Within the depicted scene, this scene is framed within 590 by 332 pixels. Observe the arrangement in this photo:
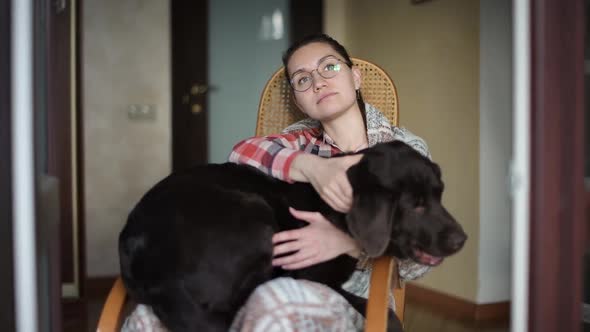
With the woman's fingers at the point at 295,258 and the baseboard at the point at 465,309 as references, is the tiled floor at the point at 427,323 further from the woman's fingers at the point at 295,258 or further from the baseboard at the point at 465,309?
the woman's fingers at the point at 295,258

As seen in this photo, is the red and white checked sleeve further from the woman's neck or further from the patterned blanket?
the patterned blanket

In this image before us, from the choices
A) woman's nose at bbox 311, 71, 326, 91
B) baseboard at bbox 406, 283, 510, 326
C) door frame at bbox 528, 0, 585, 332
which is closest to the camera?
door frame at bbox 528, 0, 585, 332

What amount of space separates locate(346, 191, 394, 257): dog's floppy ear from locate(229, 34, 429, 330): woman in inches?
1.8

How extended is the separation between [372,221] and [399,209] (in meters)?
0.09

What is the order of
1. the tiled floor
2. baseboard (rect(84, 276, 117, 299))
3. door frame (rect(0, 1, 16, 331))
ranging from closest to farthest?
door frame (rect(0, 1, 16, 331)), the tiled floor, baseboard (rect(84, 276, 117, 299))

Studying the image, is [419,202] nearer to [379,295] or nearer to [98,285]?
[379,295]

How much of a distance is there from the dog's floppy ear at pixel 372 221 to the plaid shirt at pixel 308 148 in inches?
8.3

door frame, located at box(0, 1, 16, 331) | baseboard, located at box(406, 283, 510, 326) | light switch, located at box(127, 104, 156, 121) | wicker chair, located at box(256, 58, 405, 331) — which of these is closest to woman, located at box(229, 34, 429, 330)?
wicker chair, located at box(256, 58, 405, 331)

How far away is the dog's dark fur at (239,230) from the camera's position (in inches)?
46.9

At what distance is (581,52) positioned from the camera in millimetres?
1276

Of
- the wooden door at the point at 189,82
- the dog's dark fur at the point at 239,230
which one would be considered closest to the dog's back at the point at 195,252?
the dog's dark fur at the point at 239,230

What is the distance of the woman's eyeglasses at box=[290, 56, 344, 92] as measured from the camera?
1.63 meters

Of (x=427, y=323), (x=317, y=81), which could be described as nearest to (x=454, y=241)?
(x=317, y=81)

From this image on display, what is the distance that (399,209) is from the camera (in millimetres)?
1303
